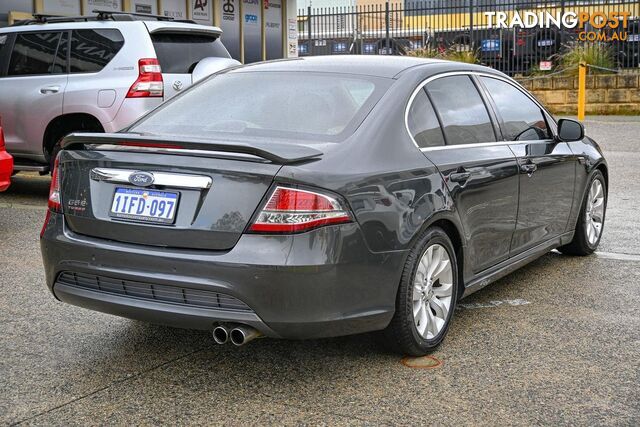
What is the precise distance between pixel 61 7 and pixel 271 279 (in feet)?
41.5

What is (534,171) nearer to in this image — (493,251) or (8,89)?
(493,251)

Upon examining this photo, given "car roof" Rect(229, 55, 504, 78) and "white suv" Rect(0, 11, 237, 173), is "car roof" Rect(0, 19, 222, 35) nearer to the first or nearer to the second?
"white suv" Rect(0, 11, 237, 173)

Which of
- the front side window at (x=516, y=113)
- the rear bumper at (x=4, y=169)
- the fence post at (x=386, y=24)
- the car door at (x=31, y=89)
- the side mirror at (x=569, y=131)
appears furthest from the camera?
the fence post at (x=386, y=24)

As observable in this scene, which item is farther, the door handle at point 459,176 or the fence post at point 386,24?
the fence post at point 386,24

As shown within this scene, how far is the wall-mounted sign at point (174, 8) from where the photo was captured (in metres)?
17.6

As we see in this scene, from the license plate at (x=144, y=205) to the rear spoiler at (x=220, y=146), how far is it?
0.73 ft

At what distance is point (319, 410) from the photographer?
3.82m

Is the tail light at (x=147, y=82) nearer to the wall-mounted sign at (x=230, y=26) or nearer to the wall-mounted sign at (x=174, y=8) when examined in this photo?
the wall-mounted sign at (x=174, y=8)

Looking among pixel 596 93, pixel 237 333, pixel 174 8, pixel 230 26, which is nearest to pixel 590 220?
pixel 237 333

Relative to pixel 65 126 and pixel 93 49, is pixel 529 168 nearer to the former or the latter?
pixel 93 49

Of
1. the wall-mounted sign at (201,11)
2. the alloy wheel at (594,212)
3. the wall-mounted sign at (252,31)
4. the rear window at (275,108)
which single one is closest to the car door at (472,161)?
the rear window at (275,108)

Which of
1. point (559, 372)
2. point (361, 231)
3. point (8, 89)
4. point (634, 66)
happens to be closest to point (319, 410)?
point (361, 231)

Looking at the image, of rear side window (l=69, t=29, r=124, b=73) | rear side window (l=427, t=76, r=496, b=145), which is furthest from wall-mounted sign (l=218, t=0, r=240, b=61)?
rear side window (l=427, t=76, r=496, b=145)

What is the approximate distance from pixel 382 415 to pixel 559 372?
1.03 meters
